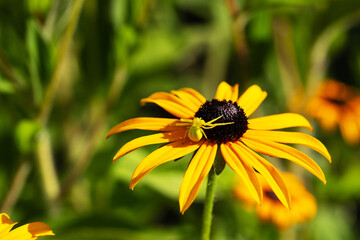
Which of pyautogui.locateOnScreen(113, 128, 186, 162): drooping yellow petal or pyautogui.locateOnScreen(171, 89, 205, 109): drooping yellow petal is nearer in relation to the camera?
pyautogui.locateOnScreen(113, 128, 186, 162): drooping yellow petal

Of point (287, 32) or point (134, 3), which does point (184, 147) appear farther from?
point (287, 32)

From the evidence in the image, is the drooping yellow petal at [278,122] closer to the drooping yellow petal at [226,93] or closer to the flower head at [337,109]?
the drooping yellow petal at [226,93]

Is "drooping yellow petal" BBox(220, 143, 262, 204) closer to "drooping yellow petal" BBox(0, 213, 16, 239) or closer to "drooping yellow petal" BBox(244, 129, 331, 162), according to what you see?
"drooping yellow petal" BBox(244, 129, 331, 162)

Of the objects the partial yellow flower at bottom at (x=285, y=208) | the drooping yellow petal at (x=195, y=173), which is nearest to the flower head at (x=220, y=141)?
the drooping yellow petal at (x=195, y=173)

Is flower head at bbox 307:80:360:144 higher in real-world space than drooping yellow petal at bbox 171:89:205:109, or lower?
higher

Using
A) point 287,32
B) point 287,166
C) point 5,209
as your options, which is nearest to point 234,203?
point 287,166

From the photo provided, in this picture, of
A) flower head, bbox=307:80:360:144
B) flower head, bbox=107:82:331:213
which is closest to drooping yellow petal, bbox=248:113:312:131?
flower head, bbox=107:82:331:213

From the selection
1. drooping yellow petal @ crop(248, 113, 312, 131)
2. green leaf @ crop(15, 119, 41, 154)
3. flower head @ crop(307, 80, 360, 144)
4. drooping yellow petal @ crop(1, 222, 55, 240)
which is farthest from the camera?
flower head @ crop(307, 80, 360, 144)
